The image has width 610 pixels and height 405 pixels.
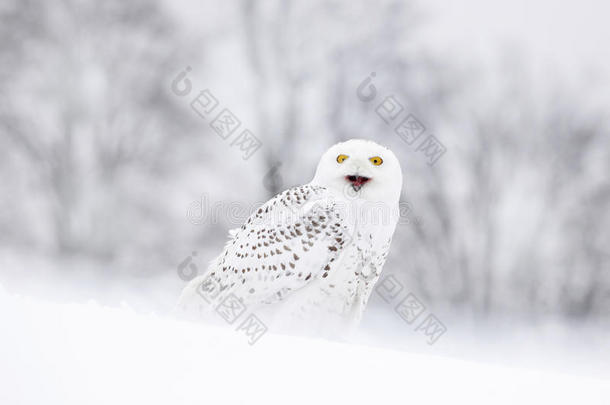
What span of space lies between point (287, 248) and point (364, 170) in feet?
2.13

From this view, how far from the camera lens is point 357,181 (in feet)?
9.71


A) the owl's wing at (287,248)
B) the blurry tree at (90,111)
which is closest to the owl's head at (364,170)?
the owl's wing at (287,248)

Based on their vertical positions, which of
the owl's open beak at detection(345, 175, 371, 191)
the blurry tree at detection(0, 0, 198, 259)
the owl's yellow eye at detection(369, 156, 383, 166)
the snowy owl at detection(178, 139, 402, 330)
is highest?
the blurry tree at detection(0, 0, 198, 259)

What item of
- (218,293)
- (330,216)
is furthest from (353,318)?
(218,293)

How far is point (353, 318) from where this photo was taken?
3078 millimetres

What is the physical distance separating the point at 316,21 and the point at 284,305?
24.7ft

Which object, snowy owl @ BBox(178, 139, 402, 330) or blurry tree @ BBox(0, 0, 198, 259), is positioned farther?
blurry tree @ BBox(0, 0, 198, 259)

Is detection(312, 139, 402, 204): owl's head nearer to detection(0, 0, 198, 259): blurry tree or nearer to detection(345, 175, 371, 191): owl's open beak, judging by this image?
detection(345, 175, 371, 191): owl's open beak

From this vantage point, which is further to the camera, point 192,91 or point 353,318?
point 192,91

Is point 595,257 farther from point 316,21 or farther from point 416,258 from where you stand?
point 316,21

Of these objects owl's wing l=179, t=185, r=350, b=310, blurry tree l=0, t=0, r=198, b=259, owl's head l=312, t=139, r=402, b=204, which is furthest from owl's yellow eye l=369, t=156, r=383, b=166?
blurry tree l=0, t=0, r=198, b=259

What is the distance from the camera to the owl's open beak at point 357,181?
295 centimetres

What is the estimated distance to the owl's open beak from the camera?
2951mm

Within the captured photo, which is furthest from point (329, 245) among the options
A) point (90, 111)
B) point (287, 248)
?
point (90, 111)
